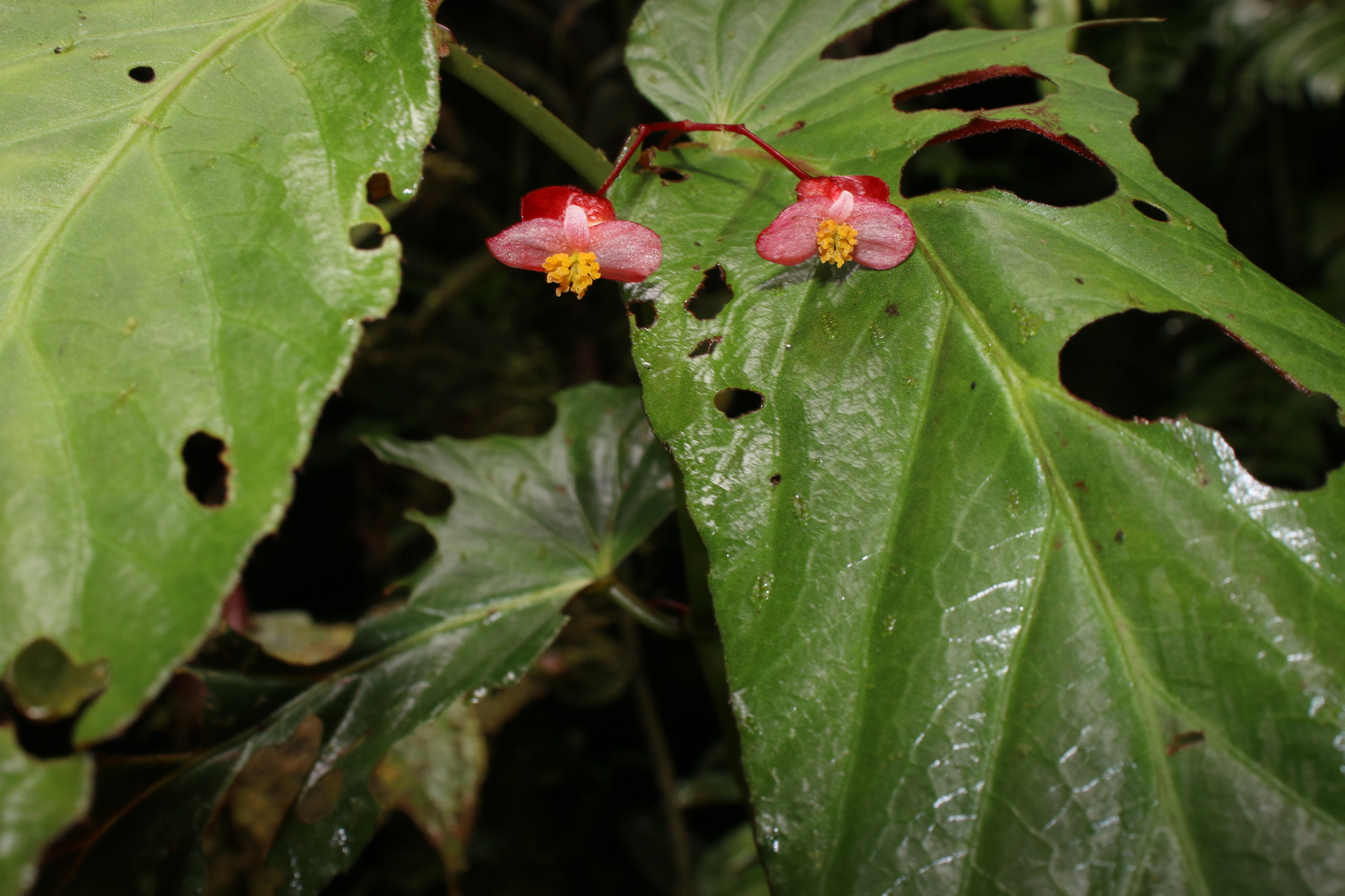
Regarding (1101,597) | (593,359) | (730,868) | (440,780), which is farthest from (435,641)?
(593,359)

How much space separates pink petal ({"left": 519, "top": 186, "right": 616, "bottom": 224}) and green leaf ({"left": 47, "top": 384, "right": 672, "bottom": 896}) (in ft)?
1.62

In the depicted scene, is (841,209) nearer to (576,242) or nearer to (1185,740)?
(576,242)

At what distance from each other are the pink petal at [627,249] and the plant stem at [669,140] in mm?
45

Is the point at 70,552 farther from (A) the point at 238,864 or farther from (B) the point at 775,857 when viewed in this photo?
(A) the point at 238,864

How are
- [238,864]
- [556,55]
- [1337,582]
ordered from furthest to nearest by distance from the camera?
[556,55], [238,864], [1337,582]

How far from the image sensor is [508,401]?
7.70 ft

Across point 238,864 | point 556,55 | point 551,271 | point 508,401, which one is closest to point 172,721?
point 238,864

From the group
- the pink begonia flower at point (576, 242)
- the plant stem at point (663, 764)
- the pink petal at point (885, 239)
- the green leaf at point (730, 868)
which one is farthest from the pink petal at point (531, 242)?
the green leaf at point (730, 868)

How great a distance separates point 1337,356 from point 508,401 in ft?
6.51

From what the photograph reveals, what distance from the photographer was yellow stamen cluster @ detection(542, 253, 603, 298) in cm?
68

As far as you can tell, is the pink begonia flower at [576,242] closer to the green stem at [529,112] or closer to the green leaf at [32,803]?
the green stem at [529,112]

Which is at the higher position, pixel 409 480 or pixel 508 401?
pixel 508 401

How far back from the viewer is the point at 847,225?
63cm

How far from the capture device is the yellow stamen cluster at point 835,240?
2.04 ft
